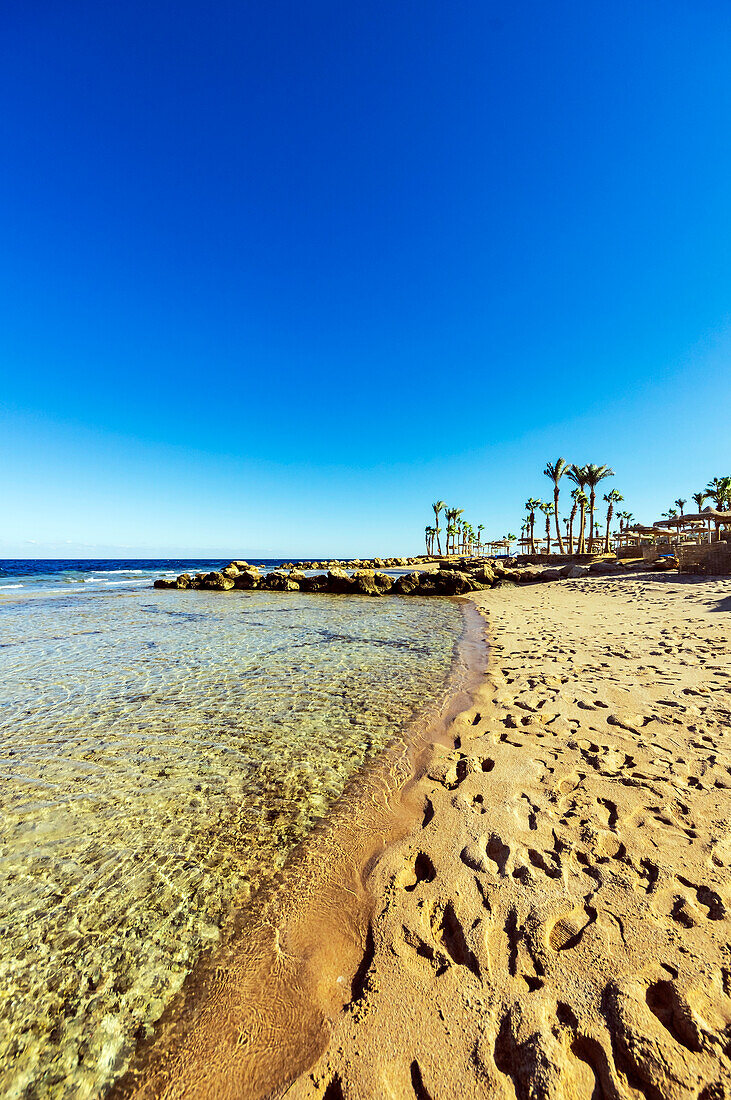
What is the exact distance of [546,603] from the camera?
1858 cm

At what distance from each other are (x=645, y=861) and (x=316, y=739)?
3777 millimetres

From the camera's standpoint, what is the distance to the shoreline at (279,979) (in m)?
1.97

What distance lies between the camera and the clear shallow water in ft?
7.57

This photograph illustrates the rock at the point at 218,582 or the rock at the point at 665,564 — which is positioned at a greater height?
the rock at the point at 665,564

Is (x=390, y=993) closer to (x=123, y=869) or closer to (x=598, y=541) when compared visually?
(x=123, y=869)

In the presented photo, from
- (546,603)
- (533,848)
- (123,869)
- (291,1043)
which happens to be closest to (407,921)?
(291,1043)

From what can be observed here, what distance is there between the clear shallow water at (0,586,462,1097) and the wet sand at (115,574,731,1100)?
48cm

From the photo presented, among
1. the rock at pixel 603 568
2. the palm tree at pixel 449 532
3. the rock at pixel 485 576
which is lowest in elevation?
the rock at pixel 485 576

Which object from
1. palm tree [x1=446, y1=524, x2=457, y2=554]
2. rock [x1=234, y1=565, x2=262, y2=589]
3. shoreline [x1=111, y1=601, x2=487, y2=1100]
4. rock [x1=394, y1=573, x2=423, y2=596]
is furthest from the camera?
palm tree [x1=446, y1=524, x2=457, y2=554]

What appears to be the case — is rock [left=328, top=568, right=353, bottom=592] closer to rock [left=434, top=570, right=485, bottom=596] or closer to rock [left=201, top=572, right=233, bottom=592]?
rock [left=434, top=570, right=485, bottom=596]

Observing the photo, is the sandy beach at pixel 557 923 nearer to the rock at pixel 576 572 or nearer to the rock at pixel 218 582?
the rock at pixel 576 572

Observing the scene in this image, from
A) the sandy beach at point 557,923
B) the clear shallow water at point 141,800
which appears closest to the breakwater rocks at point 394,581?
the clear shallow water at point 141,800

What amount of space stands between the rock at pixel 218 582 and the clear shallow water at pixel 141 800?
66.0ft

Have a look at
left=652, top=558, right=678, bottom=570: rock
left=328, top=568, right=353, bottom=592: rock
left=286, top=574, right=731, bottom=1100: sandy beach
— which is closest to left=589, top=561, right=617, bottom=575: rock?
left=652, top=558, right=678, bottom=570: rock
